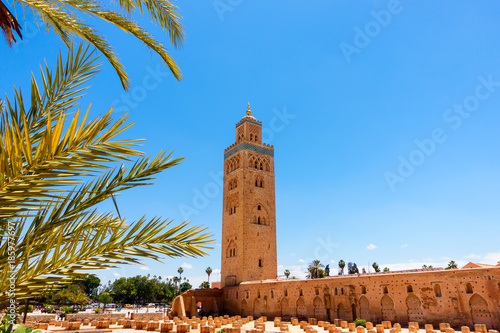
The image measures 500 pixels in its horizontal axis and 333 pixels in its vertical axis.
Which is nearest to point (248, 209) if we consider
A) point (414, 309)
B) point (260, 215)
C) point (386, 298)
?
point (260, 215)

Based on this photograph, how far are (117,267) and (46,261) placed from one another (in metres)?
0.42

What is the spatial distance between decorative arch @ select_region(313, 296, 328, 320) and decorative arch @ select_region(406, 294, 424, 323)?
522cm

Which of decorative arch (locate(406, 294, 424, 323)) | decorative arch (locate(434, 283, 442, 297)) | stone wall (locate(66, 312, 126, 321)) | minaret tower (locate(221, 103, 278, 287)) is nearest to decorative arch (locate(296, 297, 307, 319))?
minaret tower (locate(221, 103, 278, 287))

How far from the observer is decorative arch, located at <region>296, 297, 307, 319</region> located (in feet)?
68.8

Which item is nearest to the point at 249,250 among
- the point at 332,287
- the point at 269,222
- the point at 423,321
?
the point at 269,222

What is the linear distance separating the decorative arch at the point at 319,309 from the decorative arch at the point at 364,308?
2.52 metres

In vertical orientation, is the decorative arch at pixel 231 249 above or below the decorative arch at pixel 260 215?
below

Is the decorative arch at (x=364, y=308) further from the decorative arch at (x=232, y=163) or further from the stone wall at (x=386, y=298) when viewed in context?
the decorative arch at (x=232, y=163)

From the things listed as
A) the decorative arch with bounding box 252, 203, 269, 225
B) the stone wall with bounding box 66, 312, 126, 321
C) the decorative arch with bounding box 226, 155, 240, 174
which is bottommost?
the stone wall with bounding box 66, 312, 126, 321

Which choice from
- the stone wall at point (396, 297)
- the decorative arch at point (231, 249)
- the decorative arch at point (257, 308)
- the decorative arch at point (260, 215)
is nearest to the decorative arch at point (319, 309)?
the stone wall at point (396, 297)

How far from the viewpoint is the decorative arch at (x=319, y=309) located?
19795mm

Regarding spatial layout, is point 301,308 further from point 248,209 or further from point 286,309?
point 248,209

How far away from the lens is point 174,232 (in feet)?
7.63

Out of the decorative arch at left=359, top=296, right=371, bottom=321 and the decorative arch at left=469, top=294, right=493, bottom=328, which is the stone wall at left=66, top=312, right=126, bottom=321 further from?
A: the decorative arch at left=469, top=294, right=493, bottom=328
